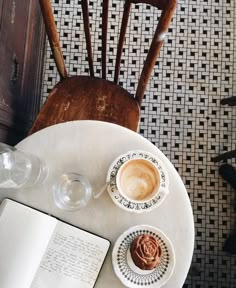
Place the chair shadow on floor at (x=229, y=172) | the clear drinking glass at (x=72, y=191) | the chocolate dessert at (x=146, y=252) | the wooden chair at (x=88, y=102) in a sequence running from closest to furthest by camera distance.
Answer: the chocolate dessert at (x=146, y=252), the clear drinking glass at (x=72, y=191), the wooden chair at (x=88, y=102), the chair shadow on floor at (x=229, y=172)

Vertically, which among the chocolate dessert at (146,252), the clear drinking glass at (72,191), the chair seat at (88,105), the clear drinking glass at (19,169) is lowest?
the chocolate dessert at (146,252)

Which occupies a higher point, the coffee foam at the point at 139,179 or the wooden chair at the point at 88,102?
the wooden chair at the point at 88,102

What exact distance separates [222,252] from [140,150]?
685 mm

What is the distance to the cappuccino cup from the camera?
1.07 m

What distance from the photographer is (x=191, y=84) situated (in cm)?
170

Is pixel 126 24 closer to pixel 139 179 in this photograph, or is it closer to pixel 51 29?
pixel 51 29

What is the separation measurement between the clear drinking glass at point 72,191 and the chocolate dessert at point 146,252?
0.58ft

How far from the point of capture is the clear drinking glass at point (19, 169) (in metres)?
1.06

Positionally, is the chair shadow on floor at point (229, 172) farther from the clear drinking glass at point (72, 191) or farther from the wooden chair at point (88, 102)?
the clear drinking glass at point (72, 191)

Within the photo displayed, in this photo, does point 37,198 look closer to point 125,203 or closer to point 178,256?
point 125,203

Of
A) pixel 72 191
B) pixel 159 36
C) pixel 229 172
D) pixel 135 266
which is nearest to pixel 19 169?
pixel 72 191

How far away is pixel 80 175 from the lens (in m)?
1.10

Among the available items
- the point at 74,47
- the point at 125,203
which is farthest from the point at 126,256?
the point at 74,47

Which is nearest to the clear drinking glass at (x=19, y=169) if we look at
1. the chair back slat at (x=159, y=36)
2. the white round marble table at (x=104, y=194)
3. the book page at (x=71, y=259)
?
the white round marble table at (x=104, y=194)
